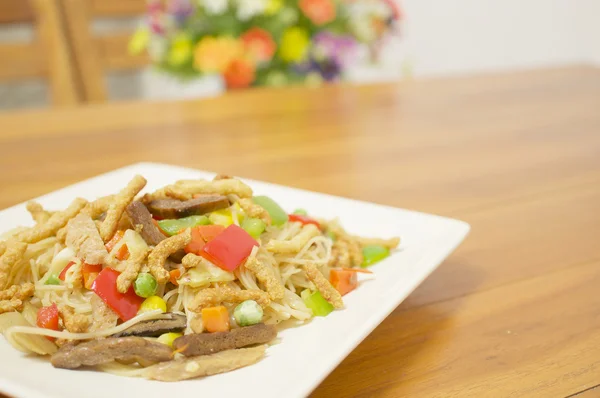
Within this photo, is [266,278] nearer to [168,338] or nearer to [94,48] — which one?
[168,338]

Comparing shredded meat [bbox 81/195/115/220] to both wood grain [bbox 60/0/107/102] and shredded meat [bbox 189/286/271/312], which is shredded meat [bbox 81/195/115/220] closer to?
shredded meat [bbox 189/286/271/312]

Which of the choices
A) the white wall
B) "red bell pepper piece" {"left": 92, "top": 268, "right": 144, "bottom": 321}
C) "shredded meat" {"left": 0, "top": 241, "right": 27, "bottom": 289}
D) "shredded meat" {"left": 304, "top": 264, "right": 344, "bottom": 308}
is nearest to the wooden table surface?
"shredded meat" {"left": 304, "top": 264, "right": 344, "bottom": 308}

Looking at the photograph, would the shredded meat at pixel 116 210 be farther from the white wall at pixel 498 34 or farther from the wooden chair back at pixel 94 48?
the white wall at pixel 498 34

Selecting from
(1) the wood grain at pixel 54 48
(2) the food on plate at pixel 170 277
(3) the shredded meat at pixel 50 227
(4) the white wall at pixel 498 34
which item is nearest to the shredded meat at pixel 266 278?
(2) the food on plate at pixel 170 277

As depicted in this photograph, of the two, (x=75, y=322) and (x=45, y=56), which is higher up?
(x=45, y=56)

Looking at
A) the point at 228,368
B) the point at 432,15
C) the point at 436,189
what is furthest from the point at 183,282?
the point at 432,15

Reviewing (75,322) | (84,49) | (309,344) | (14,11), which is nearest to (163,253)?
(75,322)

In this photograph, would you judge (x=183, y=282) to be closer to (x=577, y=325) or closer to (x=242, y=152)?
(x=577, y=325)
